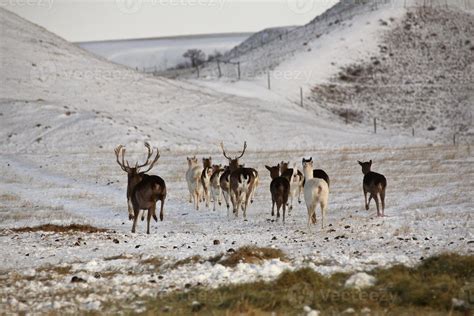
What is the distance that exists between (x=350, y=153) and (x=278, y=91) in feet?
125

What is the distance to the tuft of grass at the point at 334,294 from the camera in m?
10.1

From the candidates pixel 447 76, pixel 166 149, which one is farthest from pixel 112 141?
pixel 447 76

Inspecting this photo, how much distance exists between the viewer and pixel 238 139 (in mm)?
58906

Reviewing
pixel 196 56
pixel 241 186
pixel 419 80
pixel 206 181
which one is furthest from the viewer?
pixel 196 56

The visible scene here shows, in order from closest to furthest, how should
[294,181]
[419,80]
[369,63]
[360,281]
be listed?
1. [360,281]
2. [294,181]
3. [419,80]
4. [369,63]

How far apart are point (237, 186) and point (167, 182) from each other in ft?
35.4

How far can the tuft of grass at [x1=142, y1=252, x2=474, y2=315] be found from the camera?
1012 cm

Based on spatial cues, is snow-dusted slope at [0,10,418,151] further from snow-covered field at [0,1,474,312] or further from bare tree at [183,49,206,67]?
bare tree at [183,49,206,67]

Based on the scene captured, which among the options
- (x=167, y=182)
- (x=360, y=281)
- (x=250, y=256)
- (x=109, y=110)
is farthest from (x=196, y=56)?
(x=360, y=281)

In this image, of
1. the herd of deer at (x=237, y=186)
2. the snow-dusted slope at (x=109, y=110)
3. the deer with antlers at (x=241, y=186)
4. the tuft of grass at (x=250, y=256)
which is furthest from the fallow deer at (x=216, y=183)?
the snow-dusted slope at (x=109, y=110)

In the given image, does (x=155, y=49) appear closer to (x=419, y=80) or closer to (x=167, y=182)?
(x=419, y=80)

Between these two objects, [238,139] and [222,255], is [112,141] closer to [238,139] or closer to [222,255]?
[238,139]

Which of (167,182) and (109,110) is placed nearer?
(167,182)

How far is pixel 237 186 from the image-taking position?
78.7 feet
